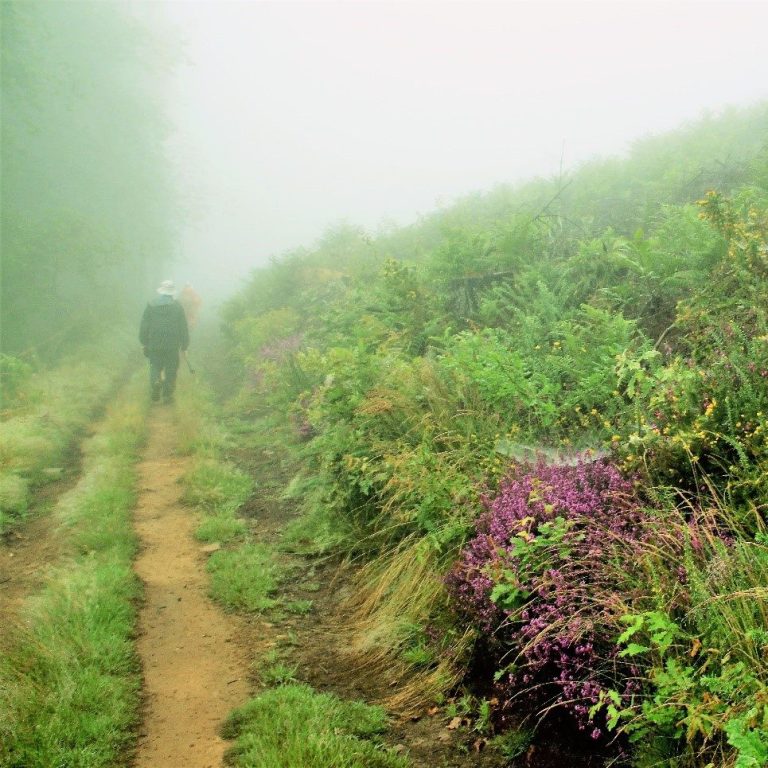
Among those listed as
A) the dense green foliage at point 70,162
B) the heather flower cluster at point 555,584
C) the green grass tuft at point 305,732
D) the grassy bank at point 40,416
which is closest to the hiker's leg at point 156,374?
the grassy bank at point 40,416

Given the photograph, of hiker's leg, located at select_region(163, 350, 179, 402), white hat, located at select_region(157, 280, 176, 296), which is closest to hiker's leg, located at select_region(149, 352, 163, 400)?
hiker's leg, located at select_region(163, 350, 179, 402)

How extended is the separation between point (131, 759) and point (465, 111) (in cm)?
6420

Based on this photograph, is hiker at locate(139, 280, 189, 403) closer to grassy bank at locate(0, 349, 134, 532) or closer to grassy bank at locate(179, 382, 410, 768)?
grassy bank at locate(0, 349, 134, 532)

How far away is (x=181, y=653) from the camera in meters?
4.86

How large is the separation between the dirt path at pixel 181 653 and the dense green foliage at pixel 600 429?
1200 millimetres

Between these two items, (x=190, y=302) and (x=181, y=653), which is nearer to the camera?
(x=181, y=653)

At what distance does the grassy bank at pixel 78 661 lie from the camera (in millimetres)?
3623

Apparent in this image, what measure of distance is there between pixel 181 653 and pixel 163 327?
10716 millimetres

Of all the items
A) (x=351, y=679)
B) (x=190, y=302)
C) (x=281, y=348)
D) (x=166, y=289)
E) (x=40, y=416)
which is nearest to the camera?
(x=351, y=679)

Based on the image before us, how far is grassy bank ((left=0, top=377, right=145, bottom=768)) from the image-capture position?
362 cm

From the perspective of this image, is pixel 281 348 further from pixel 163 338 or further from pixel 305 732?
pixel 305 732

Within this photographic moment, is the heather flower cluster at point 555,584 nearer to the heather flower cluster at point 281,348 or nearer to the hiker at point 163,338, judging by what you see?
the heather flower cluster at point 281,348

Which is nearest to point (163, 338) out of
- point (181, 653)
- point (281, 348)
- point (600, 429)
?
point (281, 348)

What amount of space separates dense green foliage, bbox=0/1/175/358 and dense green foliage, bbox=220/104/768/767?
37.8ft
